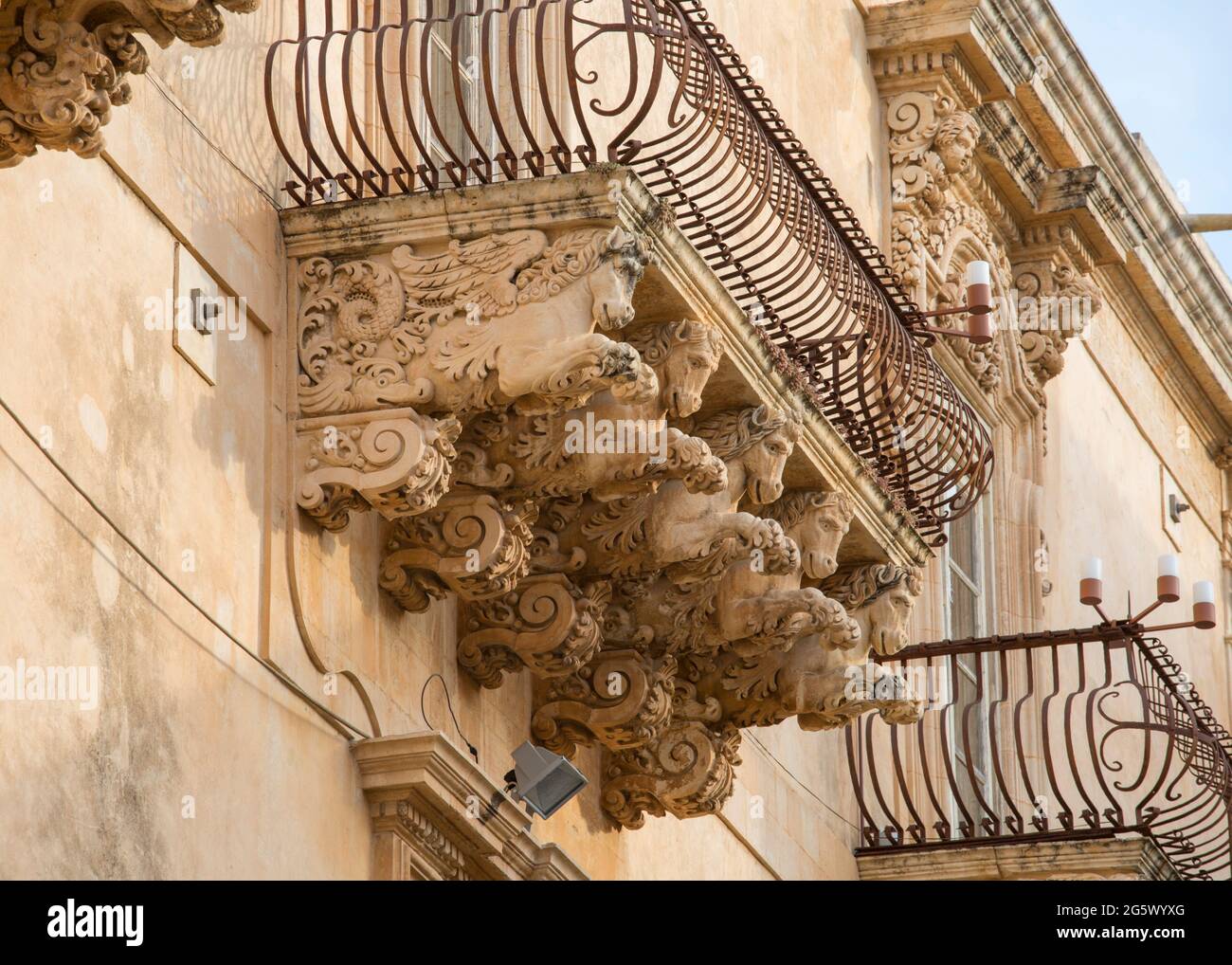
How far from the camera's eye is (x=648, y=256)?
8.51 metres

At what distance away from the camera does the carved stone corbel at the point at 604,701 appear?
9906 millimetres

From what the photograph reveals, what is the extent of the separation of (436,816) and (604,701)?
4.23ft

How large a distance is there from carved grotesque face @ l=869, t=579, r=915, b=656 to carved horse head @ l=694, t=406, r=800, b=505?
106 cm

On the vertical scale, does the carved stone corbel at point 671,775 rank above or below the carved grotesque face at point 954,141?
below

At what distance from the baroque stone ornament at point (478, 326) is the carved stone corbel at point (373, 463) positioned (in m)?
0.05

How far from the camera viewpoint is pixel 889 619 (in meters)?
10.5

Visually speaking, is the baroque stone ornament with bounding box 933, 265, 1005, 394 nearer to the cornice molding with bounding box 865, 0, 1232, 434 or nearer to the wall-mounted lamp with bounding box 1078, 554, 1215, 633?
the cornice molding with bounding box 865, 0, 1232, 434

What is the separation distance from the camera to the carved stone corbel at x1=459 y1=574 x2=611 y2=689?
9.38m

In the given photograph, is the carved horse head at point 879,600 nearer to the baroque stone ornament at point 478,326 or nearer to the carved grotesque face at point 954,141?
the baroque stone ornament at point 478,326

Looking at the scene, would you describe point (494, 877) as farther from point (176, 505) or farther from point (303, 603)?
point (176, 505)

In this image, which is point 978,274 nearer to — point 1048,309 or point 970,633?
point 970,633
